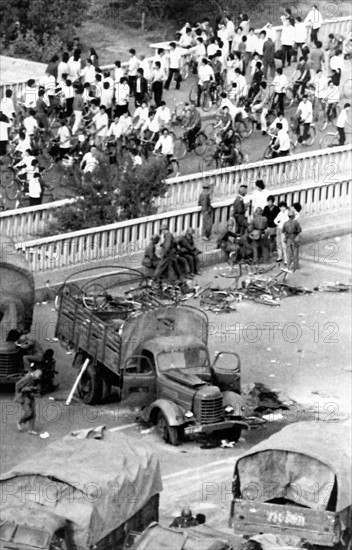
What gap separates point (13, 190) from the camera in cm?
4825

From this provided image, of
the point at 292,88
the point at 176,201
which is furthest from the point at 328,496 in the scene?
the point at 292,88

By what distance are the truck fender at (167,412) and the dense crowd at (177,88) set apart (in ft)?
35.3

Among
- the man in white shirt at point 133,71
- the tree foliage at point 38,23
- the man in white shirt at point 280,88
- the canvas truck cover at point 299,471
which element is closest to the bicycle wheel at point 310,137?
the man in white shirt at point 280,88

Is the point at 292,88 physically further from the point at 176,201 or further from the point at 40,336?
the point at 40,336

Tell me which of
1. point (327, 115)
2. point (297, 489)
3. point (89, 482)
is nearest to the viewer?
point (89, 482)

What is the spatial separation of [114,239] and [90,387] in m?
7.61

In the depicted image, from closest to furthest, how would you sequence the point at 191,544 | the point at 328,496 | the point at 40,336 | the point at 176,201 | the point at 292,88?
1. the point at 191,544
2. the point at 328,496
3. the point at 40,336
4. the point at 176,201
5. the point at 292,88

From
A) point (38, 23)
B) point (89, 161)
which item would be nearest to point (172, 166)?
point (89, 161)

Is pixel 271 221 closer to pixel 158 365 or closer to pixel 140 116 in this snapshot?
pixel 140 116

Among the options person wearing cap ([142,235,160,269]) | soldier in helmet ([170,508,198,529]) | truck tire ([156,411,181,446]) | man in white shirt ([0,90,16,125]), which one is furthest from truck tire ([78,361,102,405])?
man in white shirt ([0,90,16,125])

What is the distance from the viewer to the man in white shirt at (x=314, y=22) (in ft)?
184

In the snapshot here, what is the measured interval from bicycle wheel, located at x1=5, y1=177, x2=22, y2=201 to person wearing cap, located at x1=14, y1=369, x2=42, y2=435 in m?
11.7

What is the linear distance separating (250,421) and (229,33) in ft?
65.2

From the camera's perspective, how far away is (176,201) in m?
48.1
